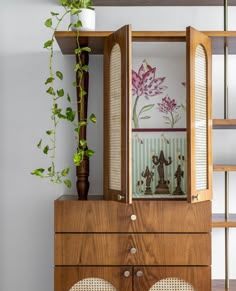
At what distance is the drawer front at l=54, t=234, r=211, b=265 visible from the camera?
2.11 m

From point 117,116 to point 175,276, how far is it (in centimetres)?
69

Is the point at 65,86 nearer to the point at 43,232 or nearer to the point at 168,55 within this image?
the point at 168,55

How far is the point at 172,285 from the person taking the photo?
6.97 feet

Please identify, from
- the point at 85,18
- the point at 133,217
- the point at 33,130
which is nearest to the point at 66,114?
the point at 33,130

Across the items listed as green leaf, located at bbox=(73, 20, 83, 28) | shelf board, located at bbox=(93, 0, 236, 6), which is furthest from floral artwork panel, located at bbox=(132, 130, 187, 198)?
shelf board, located at bbox=(93, 0, 236, 6)

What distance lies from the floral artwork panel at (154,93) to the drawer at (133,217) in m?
0.47

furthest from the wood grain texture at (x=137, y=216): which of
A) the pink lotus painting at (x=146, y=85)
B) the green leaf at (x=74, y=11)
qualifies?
the green leaf at (x=74, y=11)

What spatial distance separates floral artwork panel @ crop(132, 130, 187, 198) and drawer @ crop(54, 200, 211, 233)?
0.14 meters

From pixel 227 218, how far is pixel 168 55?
2.64 feet

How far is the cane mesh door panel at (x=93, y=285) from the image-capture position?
2129 mm

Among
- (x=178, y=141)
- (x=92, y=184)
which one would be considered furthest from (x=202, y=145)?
(x=92, y=184)

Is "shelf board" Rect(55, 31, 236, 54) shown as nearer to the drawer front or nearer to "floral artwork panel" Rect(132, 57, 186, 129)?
"floral artwork panel" Rect(132, 57, 186, 129)

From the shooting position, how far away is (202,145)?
7.00 feet

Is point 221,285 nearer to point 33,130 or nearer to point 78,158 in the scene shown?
point 78,158
